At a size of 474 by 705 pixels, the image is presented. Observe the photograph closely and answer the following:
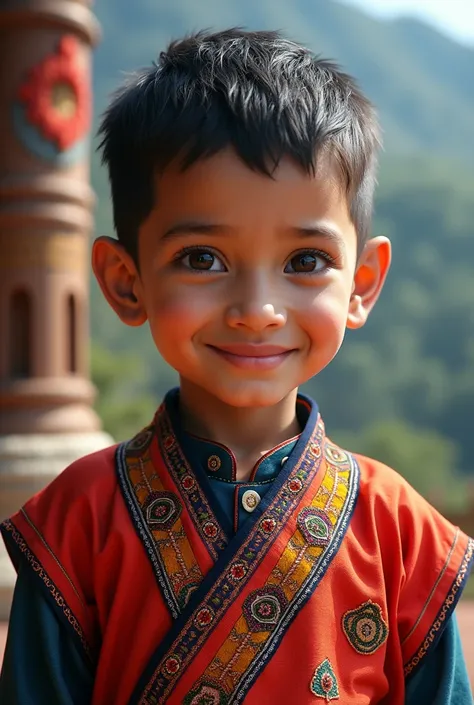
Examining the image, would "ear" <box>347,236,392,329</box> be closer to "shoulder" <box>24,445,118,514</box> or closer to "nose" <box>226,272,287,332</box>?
"nose" <box>226,272,287,332</box>

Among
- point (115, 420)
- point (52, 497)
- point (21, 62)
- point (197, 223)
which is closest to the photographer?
point (197, 223)

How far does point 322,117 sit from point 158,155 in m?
0.21

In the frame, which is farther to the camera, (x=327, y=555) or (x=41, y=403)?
(x=41, y=403)

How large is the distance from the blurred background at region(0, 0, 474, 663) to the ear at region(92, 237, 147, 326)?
16032mm

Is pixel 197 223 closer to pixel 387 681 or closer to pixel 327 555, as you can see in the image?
pixel 327 555

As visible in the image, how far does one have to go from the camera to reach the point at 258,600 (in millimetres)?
1289

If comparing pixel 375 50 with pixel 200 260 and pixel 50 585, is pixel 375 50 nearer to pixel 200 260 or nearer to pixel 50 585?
pixel 200 260

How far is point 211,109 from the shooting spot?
4.16 ft

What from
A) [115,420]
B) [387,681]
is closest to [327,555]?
[387,681]

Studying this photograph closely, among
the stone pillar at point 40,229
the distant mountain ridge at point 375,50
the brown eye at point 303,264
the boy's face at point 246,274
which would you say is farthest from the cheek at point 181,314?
the distant mountain ridge at point 375,50

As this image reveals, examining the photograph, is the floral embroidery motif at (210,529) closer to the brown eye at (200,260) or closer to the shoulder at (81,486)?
the shoulder at (81,486)

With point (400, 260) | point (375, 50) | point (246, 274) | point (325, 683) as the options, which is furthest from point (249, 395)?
point (375, 50)

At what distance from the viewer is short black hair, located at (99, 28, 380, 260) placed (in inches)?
49.3

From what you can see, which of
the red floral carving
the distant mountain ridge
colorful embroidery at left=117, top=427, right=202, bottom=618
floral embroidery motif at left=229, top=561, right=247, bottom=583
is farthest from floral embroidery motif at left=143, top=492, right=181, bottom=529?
the distant mountain ridge
